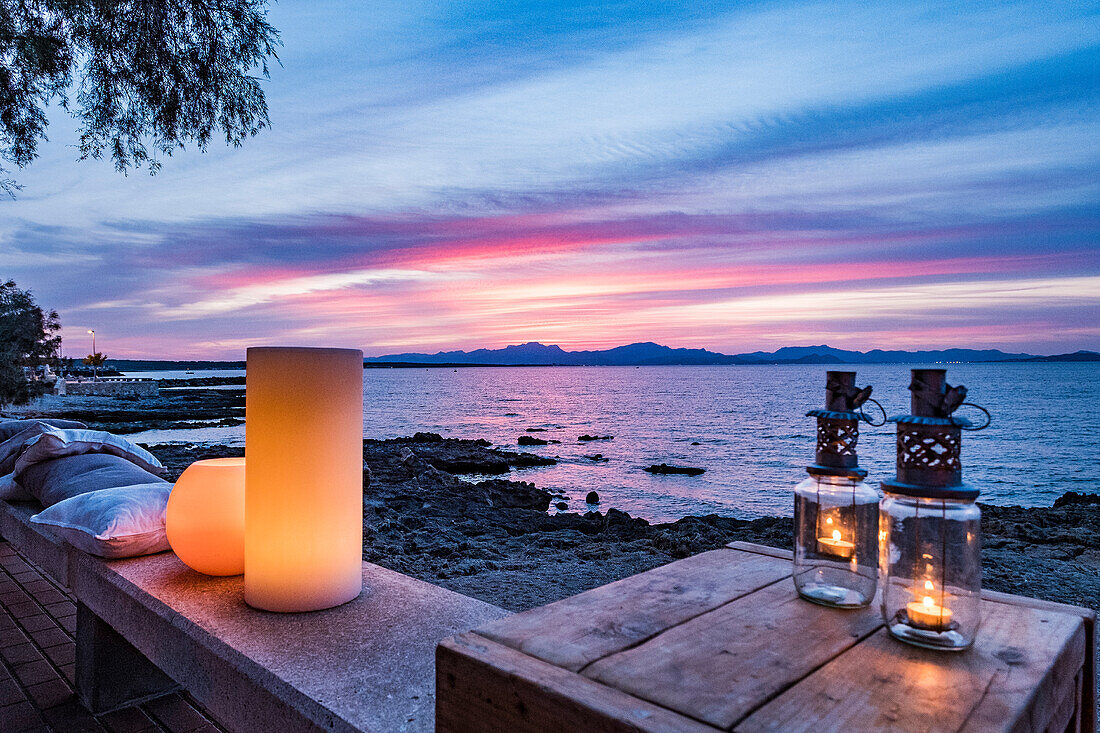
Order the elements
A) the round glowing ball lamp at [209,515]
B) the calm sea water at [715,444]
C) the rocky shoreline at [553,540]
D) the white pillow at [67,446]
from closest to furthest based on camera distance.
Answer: the round glowing ball lamp at [209,515] → the white pillow at [67,446] → the rocky shoreline at [553,540] → the calm sea water at [715,444]

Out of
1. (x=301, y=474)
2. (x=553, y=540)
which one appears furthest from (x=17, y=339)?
(x=301, y=474)

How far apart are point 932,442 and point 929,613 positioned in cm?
25

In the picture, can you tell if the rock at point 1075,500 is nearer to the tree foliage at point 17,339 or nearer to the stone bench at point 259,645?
the stone bench at point 259,645

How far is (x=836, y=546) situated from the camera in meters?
1.09

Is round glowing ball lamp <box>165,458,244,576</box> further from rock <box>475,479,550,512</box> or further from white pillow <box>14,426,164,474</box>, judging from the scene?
rock <box>475,479,550,512</box>

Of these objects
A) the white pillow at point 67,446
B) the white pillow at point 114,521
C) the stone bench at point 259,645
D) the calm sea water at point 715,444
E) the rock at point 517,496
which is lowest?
the calm sea water at point 715,444

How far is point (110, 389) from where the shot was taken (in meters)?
46.2

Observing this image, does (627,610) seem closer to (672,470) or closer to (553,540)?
(553,540)

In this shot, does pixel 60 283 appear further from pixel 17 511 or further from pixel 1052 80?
pixel 1052 80

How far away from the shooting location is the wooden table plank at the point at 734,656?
76 centimetres

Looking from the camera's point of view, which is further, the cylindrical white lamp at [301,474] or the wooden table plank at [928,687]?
the cylindrical white lamp at [301,474]

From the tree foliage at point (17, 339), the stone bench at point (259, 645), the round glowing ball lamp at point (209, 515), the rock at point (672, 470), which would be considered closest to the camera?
the stone bench at point (259, 645)

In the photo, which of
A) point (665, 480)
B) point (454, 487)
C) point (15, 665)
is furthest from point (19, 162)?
point (665, 480)

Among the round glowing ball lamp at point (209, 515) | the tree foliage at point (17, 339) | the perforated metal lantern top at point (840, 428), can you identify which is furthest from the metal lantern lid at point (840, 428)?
the tree foliage at point (17, 339)
